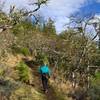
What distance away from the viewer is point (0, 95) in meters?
→ 20.8

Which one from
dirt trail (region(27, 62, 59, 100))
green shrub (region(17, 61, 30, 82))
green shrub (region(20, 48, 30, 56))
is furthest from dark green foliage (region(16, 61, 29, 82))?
green shrub (region(20, 48, 30, 56))

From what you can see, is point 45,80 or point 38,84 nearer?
point 45,80

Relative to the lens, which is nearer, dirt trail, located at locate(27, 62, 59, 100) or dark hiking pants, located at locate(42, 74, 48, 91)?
dark hiking pants, located at locate(42, 74, 48, 91)

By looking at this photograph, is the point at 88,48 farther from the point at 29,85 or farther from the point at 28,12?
the point at 28,12

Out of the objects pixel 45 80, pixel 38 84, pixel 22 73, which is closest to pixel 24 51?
pixel 38 84

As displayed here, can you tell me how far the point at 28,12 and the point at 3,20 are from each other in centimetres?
133

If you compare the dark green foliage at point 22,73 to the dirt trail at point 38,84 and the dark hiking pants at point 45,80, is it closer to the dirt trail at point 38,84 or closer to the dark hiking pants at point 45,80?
the dirt trail at point 38,84

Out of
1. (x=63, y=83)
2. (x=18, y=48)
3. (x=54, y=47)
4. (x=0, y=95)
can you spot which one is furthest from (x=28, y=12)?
(x=54, y=47)

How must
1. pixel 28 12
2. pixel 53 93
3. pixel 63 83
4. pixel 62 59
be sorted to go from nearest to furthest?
1. pixel 28 12
2. pixel 53 93
3. pixel 63 83
4. pixel 62 59

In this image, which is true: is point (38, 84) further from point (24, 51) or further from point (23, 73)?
point (24, 51)

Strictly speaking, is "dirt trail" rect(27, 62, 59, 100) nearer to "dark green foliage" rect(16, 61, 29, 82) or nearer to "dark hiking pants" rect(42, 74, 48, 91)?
"dark hiking pants" rect(42, 74, 48, 91)

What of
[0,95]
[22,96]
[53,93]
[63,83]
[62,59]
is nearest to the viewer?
[0,95]

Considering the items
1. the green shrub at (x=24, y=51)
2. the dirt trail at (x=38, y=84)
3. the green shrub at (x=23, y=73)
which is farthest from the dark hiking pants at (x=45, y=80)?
the green shrub at (x=24, y=51)

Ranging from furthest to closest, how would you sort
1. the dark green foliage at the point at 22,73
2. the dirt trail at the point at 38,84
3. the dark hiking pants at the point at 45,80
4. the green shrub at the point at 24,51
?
the green shrub at the point at 24,51 < the dark green foliage at the point at 22,73 < the dirt trail at the point at 38,84 < the dark hiking pants at the point at 45,80
